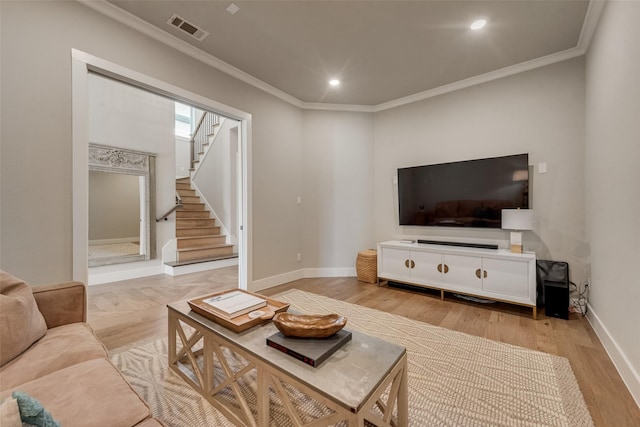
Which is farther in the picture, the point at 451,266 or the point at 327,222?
the point at 327,222

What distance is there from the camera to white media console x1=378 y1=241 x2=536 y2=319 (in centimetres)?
259

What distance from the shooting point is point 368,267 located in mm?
3797

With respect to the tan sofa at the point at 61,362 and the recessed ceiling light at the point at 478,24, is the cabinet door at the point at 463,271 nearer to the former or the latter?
the recessed ceiling light at the point at 478,24

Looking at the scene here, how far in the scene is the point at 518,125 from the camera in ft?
9.95

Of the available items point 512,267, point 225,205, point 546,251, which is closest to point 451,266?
point 512,267

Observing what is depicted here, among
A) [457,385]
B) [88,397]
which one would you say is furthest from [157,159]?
[457,385]

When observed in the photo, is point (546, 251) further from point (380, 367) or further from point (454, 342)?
point (380, 367)

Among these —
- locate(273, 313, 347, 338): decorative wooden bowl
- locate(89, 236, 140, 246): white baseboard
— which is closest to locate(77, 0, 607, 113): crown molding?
locate(273, 313, 347, 338): decorative wooden bowl

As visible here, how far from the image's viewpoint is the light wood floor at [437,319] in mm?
1552

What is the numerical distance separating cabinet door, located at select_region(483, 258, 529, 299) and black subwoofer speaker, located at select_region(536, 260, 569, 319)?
0.23m

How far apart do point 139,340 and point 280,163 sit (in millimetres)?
2561

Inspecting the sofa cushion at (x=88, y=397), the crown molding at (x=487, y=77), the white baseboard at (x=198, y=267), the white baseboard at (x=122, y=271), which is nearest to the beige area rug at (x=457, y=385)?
the sofa cushion at (x=88, y=397)

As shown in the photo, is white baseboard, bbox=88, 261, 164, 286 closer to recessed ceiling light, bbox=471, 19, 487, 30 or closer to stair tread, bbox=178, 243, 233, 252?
stair tread, bbox=178, 243, 233, 252

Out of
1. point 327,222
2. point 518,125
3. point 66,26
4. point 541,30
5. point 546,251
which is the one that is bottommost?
point 546,251
